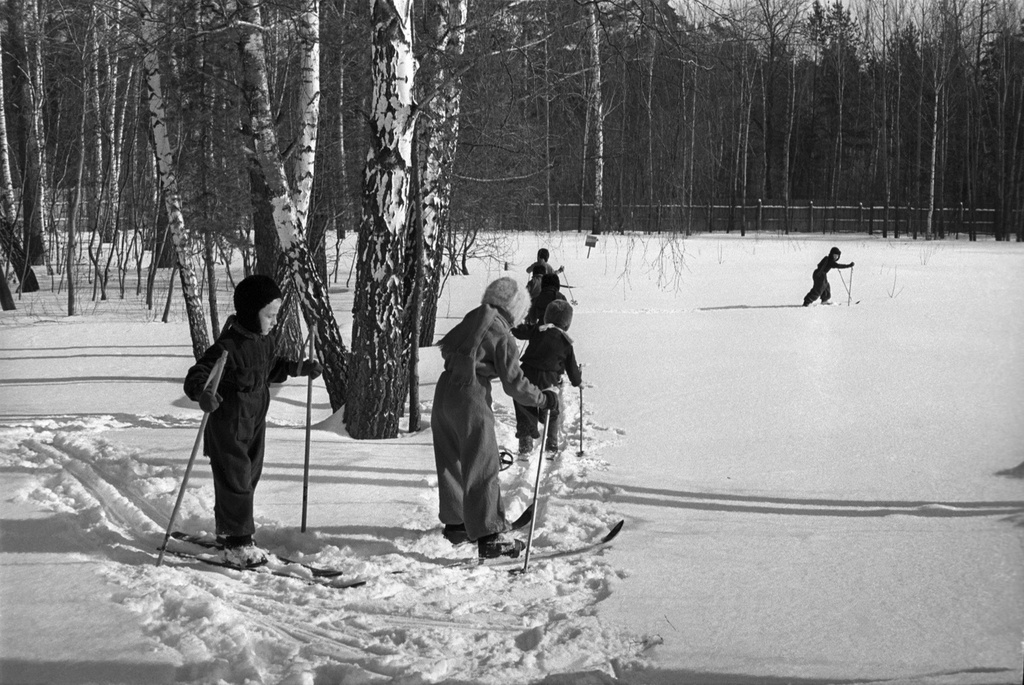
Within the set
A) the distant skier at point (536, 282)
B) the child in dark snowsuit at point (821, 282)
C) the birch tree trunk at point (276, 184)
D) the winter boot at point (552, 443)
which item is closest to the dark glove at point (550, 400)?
the winter boot at point (552, 443)

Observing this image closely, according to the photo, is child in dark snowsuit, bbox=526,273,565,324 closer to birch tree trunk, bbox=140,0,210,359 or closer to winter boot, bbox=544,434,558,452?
winter boot, bbox=544,434,558,452

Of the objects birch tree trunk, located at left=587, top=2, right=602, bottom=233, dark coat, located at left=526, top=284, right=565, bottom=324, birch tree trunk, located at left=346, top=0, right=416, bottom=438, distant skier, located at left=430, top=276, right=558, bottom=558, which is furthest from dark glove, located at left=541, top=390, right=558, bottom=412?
dark coat, located at left=526, top=284, right=565, bottom=324

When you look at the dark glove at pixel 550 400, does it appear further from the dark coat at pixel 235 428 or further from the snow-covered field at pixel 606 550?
the dark coat at pixel 235 428

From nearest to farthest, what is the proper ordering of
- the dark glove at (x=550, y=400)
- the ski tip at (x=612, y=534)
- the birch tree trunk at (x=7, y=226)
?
the ski tip at (x=612, y=534)
the dark glove at (x=550, y=400)
the birch tree trunk at (x=7, y=226)

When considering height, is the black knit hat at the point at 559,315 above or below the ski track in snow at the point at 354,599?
above

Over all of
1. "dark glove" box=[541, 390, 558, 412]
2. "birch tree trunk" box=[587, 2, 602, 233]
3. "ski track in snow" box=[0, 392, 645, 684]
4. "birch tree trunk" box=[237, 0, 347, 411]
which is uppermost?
"birch tree trunk" box=[587, 2, 602, 233]

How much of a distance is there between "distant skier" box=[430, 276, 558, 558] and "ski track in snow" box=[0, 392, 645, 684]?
211 mm

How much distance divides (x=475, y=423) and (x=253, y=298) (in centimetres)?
137

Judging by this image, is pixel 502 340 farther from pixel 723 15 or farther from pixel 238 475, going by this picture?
pixel 723 15

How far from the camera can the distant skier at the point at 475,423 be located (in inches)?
216

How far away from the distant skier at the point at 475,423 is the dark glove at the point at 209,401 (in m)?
1.19

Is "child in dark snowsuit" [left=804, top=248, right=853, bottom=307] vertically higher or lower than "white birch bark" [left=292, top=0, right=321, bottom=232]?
lower

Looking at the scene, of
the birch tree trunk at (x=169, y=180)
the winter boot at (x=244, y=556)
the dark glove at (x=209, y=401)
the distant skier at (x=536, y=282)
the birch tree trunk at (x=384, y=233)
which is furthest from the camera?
the birch tree trunk at (x=169, y=180)

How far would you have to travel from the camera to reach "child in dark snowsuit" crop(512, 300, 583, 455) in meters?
8.07
